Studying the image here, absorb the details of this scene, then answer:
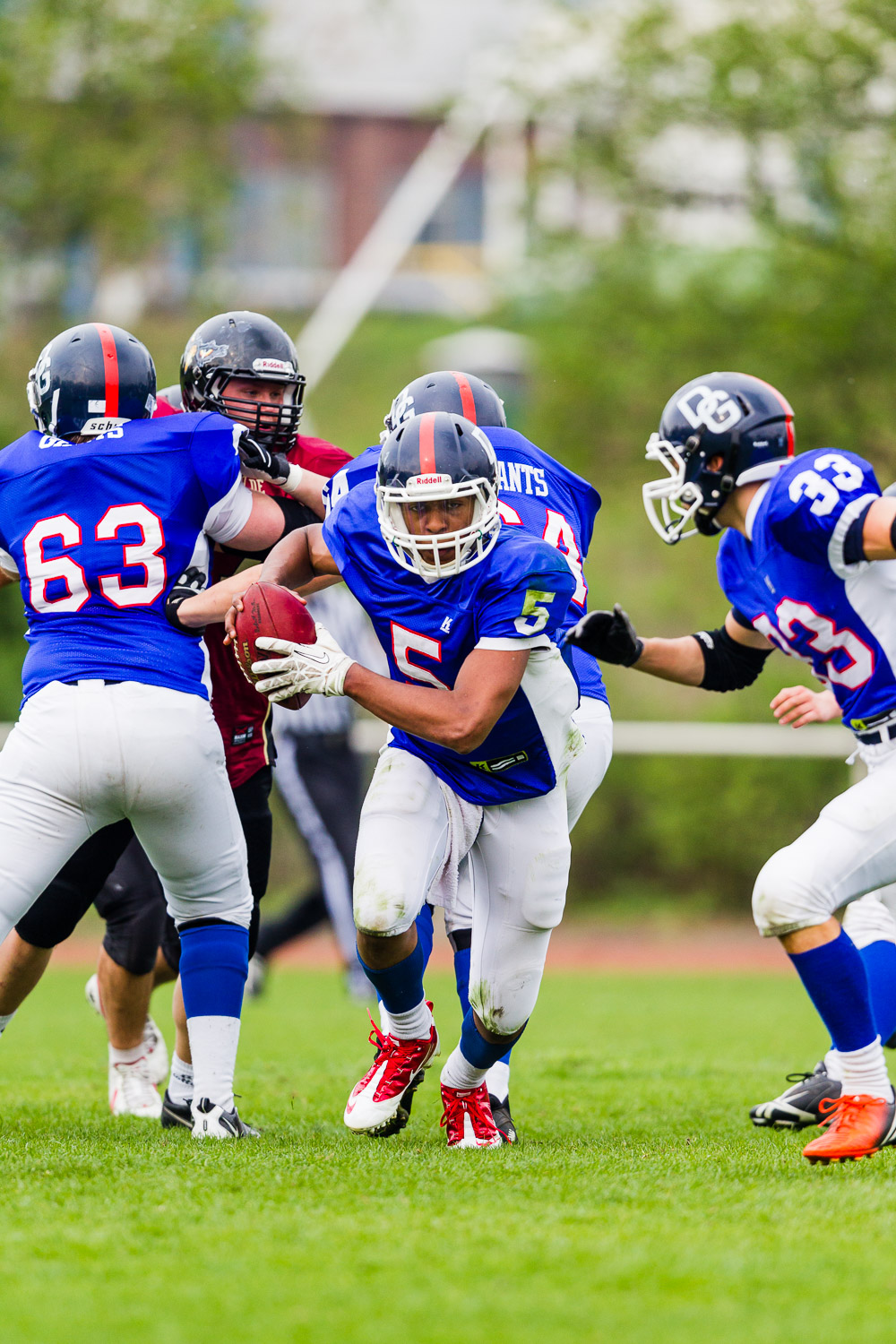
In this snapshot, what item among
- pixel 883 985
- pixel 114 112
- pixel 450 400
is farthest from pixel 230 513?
pixel 114 112

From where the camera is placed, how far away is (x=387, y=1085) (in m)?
3.95

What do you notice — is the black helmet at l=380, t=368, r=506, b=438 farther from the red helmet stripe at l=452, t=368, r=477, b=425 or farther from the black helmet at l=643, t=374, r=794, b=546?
the black helmet at l=643, t=374, r=794, b=546

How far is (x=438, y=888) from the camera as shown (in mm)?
4305

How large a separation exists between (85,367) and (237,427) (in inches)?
16.0

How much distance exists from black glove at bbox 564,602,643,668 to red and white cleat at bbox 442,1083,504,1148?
1.25 metres

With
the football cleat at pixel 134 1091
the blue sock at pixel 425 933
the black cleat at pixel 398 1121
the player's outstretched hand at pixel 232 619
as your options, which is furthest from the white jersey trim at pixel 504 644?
the football cleat at pixel 134 1091

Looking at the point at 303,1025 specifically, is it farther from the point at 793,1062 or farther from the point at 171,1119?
the point at 171,1119

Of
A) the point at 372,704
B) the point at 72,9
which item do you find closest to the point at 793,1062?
the point at 372,704

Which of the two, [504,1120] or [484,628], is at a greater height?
[484,628]

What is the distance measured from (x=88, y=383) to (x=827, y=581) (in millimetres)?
1947

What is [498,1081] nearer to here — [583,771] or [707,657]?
[583,771]

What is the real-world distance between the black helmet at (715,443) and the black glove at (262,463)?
1013 millimetres

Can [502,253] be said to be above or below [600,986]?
above

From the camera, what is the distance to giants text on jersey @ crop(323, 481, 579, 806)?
3.59 meters
